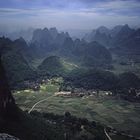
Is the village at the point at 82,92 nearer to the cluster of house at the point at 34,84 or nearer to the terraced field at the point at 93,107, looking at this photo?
the cluster of house at the point at 34,84

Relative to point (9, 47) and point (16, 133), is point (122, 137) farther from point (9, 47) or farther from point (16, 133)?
point (9, 47)

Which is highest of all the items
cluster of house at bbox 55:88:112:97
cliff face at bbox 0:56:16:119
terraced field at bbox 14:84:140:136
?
cliff face at bbox 0:56:16:119

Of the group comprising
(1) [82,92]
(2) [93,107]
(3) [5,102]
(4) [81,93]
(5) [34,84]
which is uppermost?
(3) [5,102]

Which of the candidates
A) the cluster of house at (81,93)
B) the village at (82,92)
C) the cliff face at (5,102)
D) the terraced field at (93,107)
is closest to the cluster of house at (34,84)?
the village at (82,92)

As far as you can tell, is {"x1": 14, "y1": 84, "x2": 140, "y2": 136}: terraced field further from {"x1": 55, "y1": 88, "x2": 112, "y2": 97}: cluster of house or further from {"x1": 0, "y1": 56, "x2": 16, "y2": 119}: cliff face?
{"x1": 0, "y1": 56, "x2": 16, "y2": 119}: cliff face

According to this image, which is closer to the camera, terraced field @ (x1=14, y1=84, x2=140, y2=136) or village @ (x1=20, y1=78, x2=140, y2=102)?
terraced field @ (x1=14, y1=84, x2=140, y2=136)

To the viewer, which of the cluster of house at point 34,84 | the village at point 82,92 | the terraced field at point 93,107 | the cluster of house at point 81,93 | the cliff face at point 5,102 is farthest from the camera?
the cluster of house at point 34,84

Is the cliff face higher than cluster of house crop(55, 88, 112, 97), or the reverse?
the cliff face

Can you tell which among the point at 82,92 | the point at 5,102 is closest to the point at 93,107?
the point at 82,92

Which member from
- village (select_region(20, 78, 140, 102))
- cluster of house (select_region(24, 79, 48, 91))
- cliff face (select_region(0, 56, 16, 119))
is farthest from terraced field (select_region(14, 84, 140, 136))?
cliff face (select_region(0, 56, 16, 119))

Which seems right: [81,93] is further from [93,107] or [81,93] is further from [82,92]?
[93,107]

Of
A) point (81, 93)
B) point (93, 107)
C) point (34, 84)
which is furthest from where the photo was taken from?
point (34, 84)

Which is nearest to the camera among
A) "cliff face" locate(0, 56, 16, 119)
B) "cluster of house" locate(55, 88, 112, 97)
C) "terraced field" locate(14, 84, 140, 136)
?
"cliff face" locate(0, 56, 16, 119)
